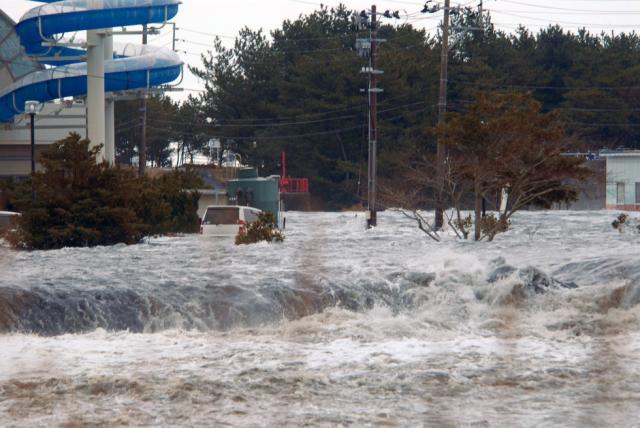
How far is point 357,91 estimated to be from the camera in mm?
80812

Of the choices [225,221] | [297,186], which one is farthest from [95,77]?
[297,186]

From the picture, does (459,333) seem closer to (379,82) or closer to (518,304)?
(518,304)

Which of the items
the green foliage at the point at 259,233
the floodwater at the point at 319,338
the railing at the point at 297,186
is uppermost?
the railing at the point at 297,186

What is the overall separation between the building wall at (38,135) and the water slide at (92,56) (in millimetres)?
5172

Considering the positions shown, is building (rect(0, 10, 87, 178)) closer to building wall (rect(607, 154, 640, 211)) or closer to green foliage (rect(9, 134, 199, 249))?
green foliage (rect(9, 134, 199, 249))

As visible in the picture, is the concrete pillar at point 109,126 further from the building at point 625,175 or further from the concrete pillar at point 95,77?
the building at point 625,175

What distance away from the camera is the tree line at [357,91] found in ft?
262

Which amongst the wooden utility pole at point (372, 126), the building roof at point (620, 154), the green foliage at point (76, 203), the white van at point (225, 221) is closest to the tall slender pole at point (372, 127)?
the wooden utility pole at point (372, 126)

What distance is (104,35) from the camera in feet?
154

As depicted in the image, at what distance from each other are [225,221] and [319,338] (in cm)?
1881

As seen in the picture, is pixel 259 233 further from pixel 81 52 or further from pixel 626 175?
pixel 626 175

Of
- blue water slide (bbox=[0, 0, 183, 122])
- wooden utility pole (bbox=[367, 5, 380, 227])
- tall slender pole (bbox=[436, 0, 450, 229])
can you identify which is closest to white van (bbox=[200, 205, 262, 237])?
tall slender pole (bbox=[436, 0, 450, 229])

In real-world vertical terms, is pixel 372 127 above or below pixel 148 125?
below

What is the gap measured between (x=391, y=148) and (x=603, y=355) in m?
60.0
